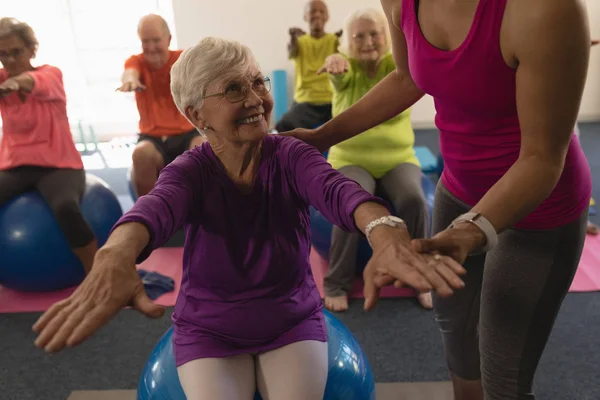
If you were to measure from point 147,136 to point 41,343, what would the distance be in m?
2.81

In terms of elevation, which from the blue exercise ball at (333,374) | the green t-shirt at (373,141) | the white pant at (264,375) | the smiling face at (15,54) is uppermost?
the smiling face at (15,54)

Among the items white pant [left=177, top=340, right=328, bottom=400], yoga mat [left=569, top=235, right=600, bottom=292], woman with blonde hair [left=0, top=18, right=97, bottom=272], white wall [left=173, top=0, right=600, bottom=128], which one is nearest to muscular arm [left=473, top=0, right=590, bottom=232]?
white pant [left=177, top=340, right=328, bottom=400]

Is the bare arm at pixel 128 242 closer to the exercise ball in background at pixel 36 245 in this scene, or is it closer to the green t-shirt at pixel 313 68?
the exercise ball in background at pixel 36 245

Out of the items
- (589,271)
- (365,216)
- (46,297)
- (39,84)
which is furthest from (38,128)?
(589,271)

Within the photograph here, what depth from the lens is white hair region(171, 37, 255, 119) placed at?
1.29 m

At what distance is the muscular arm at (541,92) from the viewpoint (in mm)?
884

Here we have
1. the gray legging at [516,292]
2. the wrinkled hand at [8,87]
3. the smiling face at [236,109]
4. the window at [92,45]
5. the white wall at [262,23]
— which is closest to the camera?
the gray legging at [516,292]

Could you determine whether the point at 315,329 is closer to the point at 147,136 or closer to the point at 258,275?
the point at 258,275

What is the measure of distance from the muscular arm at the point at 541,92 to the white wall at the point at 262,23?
529 cm

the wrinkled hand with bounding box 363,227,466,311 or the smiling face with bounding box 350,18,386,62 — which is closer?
the wrinkled hand with bounding box 363,227,466,311

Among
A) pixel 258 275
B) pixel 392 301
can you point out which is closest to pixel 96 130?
pixel 392 301

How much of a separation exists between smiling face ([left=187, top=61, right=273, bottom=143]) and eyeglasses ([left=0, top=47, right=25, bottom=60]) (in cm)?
179

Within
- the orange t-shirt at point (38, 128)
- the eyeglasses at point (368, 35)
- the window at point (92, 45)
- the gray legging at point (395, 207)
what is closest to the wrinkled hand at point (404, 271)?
the gray legging at point (395, 207)

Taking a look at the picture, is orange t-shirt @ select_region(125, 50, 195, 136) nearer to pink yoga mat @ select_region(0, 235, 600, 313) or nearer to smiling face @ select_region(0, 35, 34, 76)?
smiling face @ select_region(0, 35, 34, 76)
